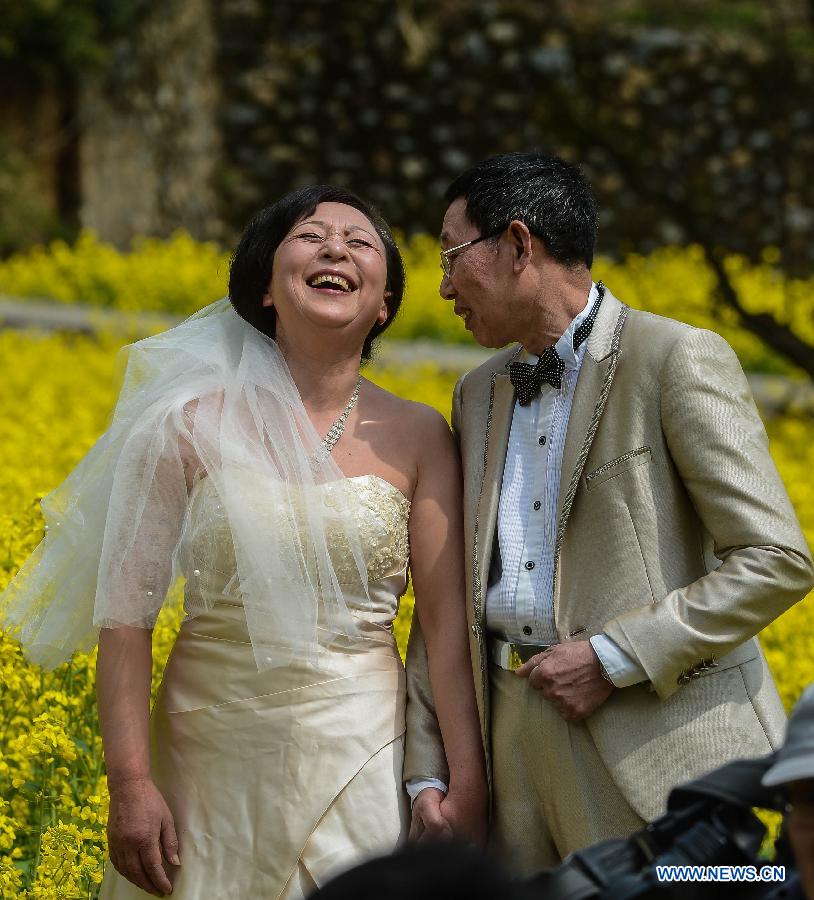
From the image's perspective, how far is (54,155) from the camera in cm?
1275

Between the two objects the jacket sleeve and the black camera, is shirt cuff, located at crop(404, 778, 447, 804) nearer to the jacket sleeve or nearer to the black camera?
the jacket sleeve

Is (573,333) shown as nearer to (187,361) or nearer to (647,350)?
(647,350)

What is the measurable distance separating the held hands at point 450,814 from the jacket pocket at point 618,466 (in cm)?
65

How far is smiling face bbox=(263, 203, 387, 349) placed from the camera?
288cm

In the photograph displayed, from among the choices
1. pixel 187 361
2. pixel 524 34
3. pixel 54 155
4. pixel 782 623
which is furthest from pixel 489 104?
pixel 187 361

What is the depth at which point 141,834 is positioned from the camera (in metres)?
2.67

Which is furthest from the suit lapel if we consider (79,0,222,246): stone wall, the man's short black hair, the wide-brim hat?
(79,0,222,246): stone wall

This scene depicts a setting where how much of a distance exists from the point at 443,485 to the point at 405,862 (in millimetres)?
1692

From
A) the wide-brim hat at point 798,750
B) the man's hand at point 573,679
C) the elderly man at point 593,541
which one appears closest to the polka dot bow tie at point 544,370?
the elderly man at point 593,541

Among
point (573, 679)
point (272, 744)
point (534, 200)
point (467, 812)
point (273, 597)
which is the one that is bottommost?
point (467, 812)

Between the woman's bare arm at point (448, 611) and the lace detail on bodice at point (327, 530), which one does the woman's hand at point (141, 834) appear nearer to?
the lace detail on bodice at point (327, 530)

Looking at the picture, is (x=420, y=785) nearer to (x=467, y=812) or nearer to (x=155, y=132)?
(x=467, y=812)

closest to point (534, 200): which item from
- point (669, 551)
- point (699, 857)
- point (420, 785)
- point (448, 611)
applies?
point (669, 551)

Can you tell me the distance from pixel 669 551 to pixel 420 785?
669 mm
